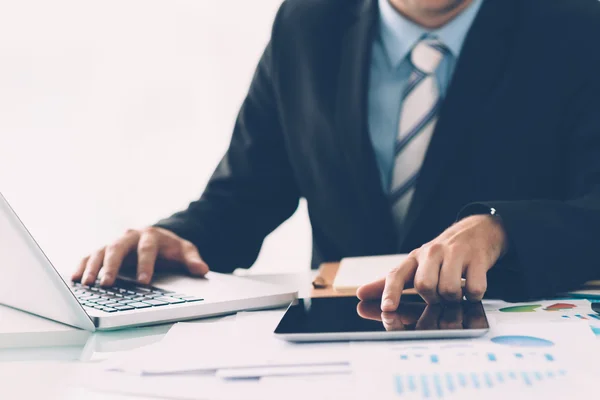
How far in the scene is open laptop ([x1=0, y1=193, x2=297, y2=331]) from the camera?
64 cm

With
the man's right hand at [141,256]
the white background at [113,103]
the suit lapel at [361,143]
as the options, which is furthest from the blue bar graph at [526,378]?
the white background at [113,103]

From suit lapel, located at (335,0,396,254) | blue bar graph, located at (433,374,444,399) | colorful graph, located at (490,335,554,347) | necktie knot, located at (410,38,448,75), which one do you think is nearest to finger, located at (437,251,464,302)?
colorful graph, located at (490,335,554,347)

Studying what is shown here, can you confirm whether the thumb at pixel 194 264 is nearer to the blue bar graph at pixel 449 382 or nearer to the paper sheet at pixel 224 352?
the paper sheet at pixel 224 352

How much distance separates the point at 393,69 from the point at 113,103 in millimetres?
1267

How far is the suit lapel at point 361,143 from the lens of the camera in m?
1.24

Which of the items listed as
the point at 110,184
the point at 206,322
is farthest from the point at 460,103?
the point at 110,184

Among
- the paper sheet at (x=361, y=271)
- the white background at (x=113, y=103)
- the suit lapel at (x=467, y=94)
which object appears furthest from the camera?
the white background at (x=113, y=103)

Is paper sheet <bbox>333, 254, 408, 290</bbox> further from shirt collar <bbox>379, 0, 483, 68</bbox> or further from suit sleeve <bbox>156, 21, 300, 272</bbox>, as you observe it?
shirt collar <bbox>379, 0, 483, 68</bbox>

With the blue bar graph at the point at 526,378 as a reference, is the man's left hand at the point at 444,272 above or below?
below

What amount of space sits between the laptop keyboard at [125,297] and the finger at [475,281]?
30 cm

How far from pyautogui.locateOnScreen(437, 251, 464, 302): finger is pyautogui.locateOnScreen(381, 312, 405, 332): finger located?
0.07 metres

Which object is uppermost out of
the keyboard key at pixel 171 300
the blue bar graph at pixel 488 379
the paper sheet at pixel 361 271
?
the blue bar graph at pixel 488 379

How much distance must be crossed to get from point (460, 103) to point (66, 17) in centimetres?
155

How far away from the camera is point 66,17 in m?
2.23
